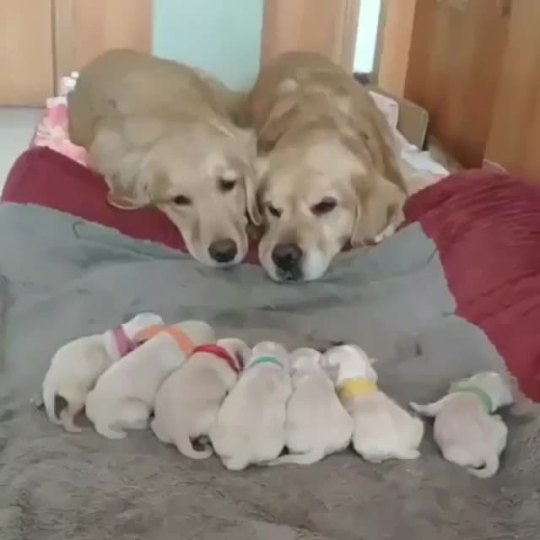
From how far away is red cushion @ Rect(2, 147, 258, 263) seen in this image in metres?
2.05

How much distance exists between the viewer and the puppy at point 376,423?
143 cm

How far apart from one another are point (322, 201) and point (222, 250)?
0.23 m

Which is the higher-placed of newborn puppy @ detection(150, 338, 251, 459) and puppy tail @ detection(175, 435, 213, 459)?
newborn puppy @ detection(150, 338, 251, 459)

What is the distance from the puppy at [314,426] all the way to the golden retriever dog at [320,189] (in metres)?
0.54

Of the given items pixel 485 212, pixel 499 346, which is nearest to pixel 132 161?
pixel 485 212

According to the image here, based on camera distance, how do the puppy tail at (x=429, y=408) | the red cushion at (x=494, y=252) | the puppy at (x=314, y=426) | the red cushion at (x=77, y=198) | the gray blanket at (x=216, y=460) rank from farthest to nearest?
the red cushion at (x=77, y=198) < the red cushion at (x=494, y=252) < the puppy tail at (x=429, y=408) < the puppy at (x=314, y=426) < the gray blanket at (x=216, y=460)

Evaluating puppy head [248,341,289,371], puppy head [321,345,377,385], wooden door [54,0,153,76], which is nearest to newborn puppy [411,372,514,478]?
puppy head [321,345,377,385]

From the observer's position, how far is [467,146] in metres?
2.82

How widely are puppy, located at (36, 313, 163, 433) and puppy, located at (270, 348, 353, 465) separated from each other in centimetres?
31

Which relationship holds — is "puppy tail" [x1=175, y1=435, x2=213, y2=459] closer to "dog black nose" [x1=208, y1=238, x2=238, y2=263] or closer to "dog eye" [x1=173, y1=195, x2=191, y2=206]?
"dog black nose" [x1=208, y1=238, x2=238, y2=263]

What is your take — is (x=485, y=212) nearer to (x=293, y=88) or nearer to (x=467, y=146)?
(x=293, y=88)

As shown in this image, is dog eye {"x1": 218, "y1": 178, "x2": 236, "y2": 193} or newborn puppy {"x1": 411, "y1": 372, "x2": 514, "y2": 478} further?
dog eye {"x1": 218, "y1": 178, "x2": 236, "y2": 193}

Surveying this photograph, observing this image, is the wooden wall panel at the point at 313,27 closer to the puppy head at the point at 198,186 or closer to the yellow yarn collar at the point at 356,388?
the puppy head at the point at 198,186

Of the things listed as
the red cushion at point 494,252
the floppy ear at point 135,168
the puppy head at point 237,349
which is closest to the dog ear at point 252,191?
the floppy ear at point 135,168
